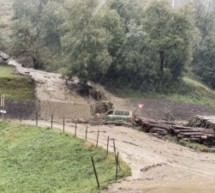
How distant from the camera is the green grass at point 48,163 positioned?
28.2 meters

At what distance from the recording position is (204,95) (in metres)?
67.9

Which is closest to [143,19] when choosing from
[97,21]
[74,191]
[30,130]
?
[97,21]

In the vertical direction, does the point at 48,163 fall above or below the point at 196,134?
below

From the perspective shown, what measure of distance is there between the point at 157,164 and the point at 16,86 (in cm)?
2784

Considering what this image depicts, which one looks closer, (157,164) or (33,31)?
(157,164)

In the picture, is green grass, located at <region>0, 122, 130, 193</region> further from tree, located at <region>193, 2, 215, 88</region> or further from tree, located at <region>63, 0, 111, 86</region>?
tree, located at <region>193, 2, 215, 88</region>

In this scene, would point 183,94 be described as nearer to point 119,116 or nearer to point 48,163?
point 119,116

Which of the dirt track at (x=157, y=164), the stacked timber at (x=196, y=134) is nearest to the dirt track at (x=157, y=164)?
the dirt track at (x=157, y=164)

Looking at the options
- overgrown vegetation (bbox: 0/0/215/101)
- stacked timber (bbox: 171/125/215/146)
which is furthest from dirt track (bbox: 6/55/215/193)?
overgrown vegetation (bbox: 0/0/215/101)

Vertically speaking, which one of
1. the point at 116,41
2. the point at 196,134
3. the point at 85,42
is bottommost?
the point at 196,134

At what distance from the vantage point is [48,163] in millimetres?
33812

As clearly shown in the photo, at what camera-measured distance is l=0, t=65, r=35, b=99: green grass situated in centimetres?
5309

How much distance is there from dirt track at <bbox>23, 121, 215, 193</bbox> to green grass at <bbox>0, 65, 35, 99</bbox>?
8.58 m

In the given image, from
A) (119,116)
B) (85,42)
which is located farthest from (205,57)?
(119,116)
